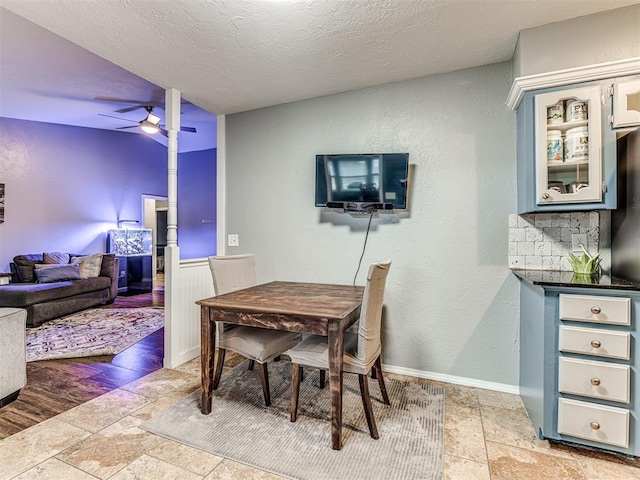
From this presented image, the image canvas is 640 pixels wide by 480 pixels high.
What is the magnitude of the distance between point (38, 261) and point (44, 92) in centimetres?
256

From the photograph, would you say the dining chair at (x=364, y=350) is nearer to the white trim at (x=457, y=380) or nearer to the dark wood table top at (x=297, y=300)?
the dark wood table top at (x=297, y=300)

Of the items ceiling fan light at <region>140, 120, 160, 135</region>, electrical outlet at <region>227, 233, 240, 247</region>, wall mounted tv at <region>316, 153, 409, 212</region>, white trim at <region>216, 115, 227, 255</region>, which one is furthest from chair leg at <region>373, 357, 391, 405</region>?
ceiling fan light at <region>140, 120, 160, 135</region>

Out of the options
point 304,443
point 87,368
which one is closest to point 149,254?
point 87,368

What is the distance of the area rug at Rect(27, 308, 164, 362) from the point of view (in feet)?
10.6

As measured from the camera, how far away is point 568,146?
1968mm

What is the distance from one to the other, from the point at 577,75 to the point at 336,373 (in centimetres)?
218

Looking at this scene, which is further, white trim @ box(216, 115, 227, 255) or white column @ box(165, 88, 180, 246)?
white trim @ box(216, 115, 227, 255)

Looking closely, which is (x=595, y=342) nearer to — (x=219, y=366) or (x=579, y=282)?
(x=579, y=282)

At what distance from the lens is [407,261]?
2.73 m

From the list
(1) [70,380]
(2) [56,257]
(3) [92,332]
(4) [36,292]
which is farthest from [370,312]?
(2) [56,257]

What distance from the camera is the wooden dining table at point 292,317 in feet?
5.78

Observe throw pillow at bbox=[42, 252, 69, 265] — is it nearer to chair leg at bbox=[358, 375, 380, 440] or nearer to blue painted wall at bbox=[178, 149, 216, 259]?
blue painted wall at bbox=[178, 149, 216, 259]

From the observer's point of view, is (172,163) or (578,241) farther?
(172,163)

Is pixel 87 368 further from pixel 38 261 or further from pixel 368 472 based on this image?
pixel 38 261
